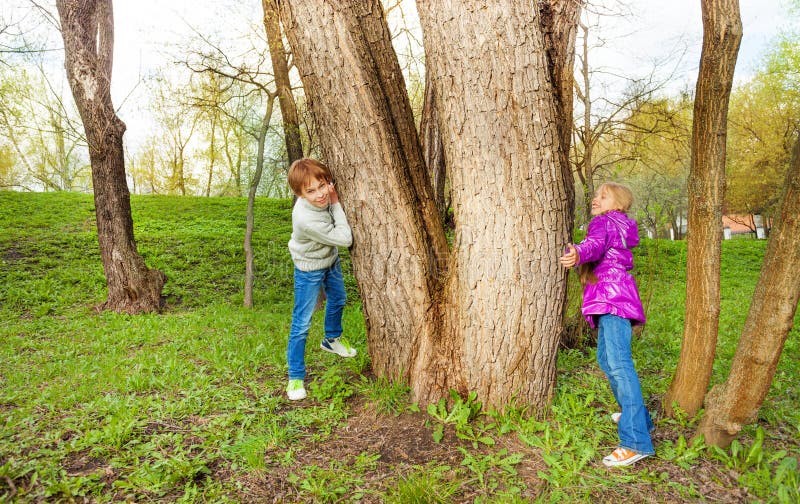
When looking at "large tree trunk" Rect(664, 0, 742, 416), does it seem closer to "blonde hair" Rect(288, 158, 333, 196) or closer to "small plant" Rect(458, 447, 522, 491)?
"small plant" Rect(458, 447, 522, 491)

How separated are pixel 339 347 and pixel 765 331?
119 inches

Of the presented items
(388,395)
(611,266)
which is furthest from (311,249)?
(611,266)

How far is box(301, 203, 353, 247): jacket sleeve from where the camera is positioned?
3.46 metres

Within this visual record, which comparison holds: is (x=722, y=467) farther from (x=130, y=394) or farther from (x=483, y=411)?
(x=130, y=394)

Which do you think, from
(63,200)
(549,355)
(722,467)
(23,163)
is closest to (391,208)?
(549,355)

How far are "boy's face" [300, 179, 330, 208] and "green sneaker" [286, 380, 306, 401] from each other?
54.1 inches

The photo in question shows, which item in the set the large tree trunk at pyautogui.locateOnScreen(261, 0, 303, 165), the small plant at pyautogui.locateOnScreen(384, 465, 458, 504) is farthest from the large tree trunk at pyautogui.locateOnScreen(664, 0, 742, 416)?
the large tree trunk at pyautogui.locateOnScreen(261, 0, 303, 165)

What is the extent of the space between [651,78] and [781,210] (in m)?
9.27

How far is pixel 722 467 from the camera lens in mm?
2807

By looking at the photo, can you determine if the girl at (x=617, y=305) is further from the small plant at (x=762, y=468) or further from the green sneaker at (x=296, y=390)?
the green sneaker at (x=296, y=390)

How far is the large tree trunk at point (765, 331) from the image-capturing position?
2.52 m

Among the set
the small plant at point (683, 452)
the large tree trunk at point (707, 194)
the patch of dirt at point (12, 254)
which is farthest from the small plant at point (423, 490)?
Answer: the patch of dirt at point (12, 254)

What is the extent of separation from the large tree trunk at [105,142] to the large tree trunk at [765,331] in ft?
23.5

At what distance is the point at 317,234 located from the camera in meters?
3.54
